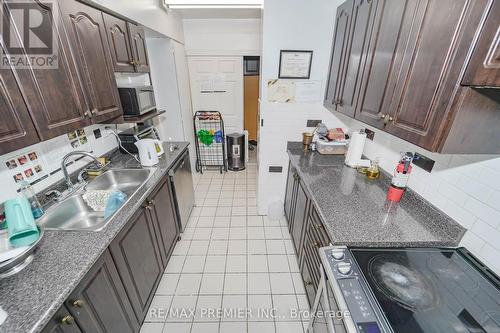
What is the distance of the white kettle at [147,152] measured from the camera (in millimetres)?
1722

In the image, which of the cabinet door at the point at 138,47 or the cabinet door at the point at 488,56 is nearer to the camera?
the cabinet door at the point at 488,56

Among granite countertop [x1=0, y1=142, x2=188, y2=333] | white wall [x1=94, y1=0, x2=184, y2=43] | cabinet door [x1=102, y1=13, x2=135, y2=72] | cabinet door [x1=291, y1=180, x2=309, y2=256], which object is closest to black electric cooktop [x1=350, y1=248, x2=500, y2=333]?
cabinet door [x1=291, y1=180, x2=309, y2=256]

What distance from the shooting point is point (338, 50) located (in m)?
1.72

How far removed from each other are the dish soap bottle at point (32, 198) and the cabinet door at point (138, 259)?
0.46 m

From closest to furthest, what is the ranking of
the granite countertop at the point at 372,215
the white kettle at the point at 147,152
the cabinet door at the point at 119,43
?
1. the granite countertop at the point at 372,215
2. the cabinet door at the point at 119,43
3. the white kettle at the point at 147,152

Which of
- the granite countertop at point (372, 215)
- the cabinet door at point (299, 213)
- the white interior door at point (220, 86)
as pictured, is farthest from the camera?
the white interior door at point (220, 86)

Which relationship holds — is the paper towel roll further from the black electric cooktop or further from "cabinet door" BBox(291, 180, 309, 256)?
the black electric cooktop

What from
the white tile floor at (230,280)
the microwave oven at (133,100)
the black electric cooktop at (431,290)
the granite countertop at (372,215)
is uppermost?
the microwave oven at (133,100)

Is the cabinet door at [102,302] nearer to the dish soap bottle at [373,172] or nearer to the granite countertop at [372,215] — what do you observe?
the granite countertop at [372,215]

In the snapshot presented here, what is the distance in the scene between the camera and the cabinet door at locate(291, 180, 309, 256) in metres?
1.60

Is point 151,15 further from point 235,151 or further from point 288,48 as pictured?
point 235,151

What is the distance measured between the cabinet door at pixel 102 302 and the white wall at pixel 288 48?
160 cm

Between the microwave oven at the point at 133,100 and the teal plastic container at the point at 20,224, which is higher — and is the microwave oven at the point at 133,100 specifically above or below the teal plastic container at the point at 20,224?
above

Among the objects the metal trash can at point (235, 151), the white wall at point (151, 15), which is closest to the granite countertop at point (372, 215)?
the white wall at point (151, 15)
